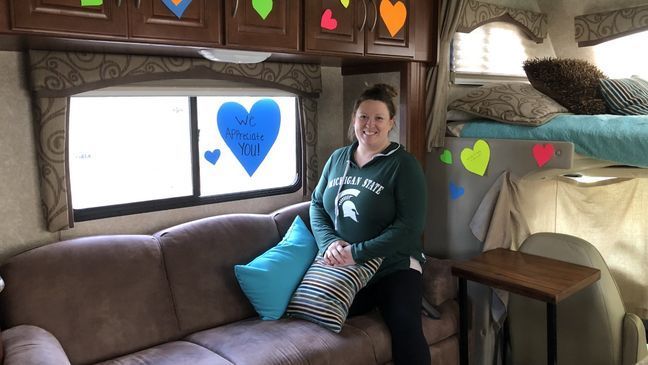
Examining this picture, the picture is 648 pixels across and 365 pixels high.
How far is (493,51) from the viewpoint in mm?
3596

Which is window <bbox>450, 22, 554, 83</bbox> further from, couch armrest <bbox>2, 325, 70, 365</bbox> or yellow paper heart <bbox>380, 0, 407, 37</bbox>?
couch armrest <bbox>2, 325, 70, 365</bbox>

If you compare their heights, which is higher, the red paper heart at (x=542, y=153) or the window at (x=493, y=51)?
the window at (x=493, y=51)

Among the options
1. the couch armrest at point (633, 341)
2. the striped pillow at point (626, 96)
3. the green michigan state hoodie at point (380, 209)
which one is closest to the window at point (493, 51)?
the striped pillow at point (626, 96)

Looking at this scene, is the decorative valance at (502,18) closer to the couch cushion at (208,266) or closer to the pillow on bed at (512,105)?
the pillow on bed at (512,105)

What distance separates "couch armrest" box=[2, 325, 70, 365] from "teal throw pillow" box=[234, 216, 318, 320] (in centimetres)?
78

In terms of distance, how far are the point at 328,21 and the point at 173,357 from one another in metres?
1.60

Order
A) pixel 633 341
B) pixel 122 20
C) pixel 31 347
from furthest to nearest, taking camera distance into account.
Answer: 1. pixel 633 341
2. pixel 122 20
3. pixel 31 347

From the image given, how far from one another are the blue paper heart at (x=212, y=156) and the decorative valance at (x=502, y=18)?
1.69 m

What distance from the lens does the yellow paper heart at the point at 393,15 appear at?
2.67 meters

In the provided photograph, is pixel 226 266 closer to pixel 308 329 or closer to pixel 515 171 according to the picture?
pixel 308 329

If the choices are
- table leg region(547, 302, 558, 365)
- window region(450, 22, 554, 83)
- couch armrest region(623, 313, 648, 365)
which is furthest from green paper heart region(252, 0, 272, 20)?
couch armrest region(623, 313, 648, 365)

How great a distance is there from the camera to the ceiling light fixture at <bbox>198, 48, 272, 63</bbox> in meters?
2.22

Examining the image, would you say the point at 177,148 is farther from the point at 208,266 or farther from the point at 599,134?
the point at 599,134

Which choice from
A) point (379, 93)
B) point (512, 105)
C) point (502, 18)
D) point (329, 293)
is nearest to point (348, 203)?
point (329, 293)
